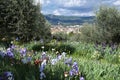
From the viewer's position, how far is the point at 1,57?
25.3 feet

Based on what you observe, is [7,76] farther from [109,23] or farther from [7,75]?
[109,23]

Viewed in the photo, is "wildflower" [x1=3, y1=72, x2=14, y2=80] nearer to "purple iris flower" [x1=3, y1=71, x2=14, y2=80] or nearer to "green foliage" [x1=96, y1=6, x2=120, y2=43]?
"purple iris flower" [x1=3, y1=71, x2=14, y2=80]

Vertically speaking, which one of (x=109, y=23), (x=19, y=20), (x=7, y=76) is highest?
(x=7, y=76)

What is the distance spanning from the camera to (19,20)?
2062 cm

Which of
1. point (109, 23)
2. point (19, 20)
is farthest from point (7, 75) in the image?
point (109, 23)

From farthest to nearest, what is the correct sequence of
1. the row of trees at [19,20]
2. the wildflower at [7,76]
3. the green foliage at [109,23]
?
the green foliage at [109,23]
the row of trees at [19,20]
the wildflower at [7,76]

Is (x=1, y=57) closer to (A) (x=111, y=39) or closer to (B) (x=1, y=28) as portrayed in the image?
(B) (x=1, y=28)

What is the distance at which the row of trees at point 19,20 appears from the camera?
20125 mm

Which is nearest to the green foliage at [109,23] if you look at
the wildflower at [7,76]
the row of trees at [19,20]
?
the row of trees at [19,20]

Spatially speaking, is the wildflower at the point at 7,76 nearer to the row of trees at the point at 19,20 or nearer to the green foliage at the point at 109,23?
the row of trees at the point at 19,20

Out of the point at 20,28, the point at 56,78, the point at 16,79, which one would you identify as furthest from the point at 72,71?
the point at 20,28

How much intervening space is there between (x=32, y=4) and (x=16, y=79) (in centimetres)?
1593

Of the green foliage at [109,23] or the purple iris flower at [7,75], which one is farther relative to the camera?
the green foliage at [109,23]

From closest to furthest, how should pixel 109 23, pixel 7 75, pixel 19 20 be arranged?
pixel 7 75 → pixel 19 20 → pixel 109 23
